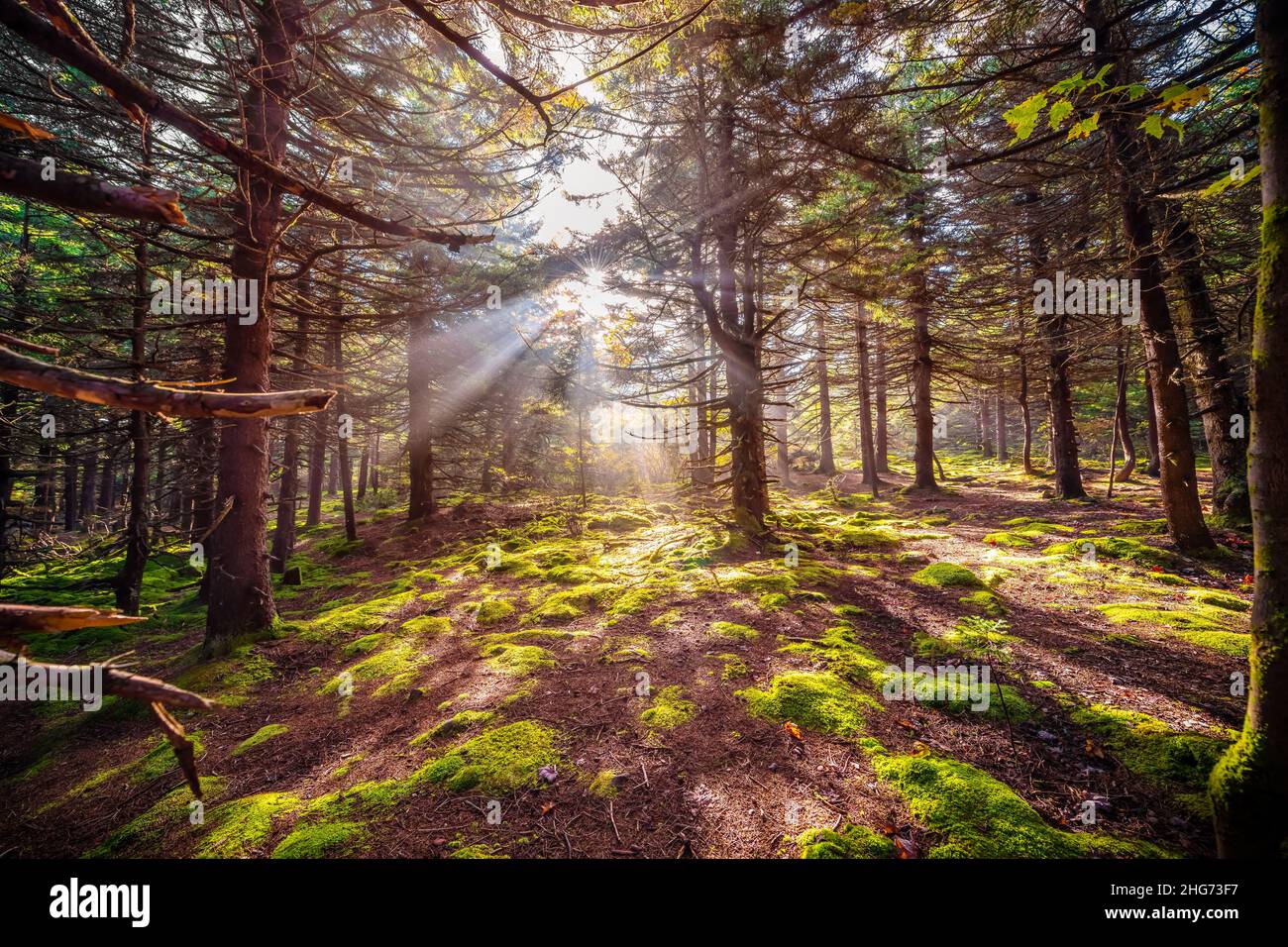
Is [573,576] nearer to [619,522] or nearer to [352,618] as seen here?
[352,618]

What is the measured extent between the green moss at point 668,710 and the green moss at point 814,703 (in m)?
0.52

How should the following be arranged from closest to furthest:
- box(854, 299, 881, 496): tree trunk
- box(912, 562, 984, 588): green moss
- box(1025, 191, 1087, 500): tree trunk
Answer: box(912, 562, 984, 588): green moss, box(1025, 191, 1087, 500): tree trunk, box(854, 299, 881, 496): tree trunk

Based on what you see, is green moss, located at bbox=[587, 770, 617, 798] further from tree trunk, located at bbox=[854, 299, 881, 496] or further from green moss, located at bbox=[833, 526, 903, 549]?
tree trunk, located at bbox=[854, 299, 881, 496]

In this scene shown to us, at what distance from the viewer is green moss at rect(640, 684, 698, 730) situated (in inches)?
150

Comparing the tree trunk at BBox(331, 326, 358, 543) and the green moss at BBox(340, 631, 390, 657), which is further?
the tree trunk at BBox(331, 326, 358, 543)

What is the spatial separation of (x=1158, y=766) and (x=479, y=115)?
12.0 metres

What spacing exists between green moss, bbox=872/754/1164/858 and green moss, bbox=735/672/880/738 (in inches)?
18.1

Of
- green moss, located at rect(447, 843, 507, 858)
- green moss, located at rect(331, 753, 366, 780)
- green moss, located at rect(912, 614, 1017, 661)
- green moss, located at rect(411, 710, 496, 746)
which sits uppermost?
green moss, located at rect(912, 614, 1017, 661)

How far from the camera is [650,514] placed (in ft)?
43.5

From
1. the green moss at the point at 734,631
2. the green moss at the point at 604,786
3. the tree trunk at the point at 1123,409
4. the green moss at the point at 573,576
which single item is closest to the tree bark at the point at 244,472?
the green moss at the point at 573,576

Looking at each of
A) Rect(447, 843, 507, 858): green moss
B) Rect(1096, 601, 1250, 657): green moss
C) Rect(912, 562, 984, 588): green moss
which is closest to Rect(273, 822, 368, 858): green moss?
Rect(447, 843, 507, 858): green moss

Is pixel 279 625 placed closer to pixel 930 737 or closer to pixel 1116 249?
pixel 930 737

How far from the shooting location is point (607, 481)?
23109 mm
